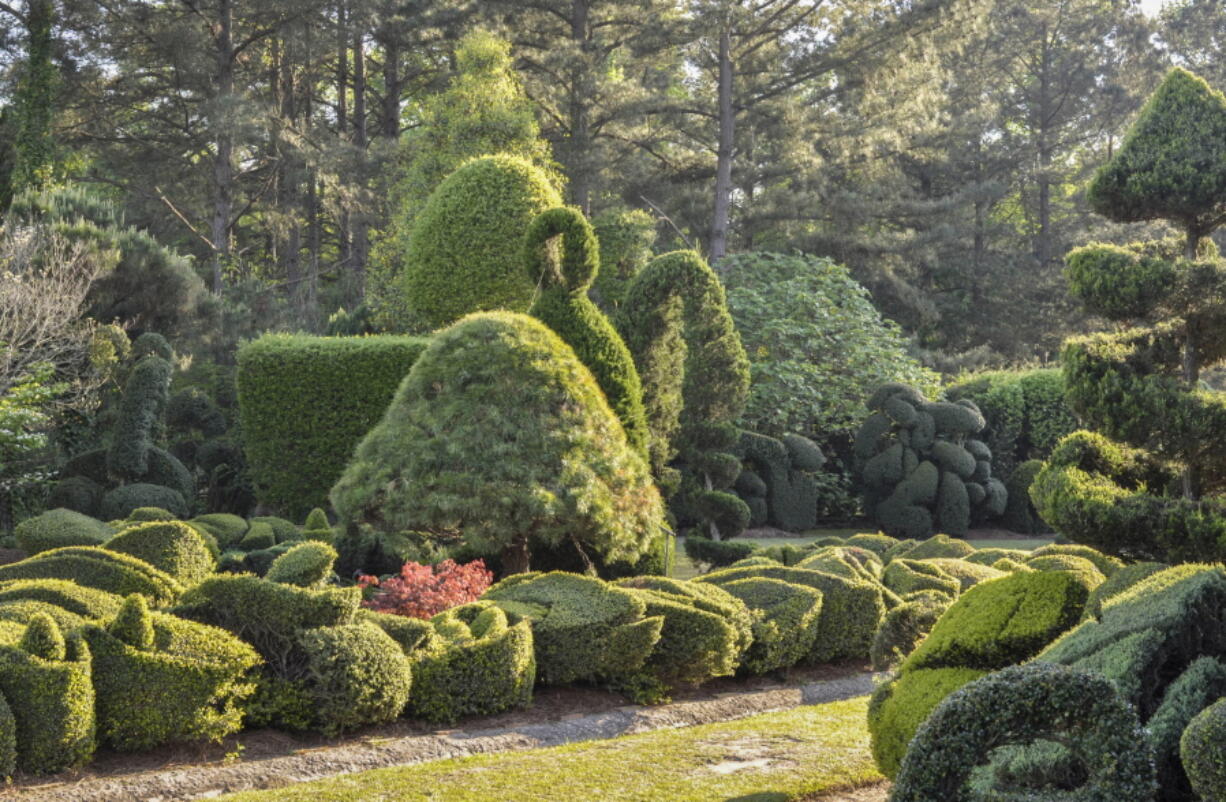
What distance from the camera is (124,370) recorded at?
16125 millimetres

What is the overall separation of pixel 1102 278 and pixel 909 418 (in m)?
11.6

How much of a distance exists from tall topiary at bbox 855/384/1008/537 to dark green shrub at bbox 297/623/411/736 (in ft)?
42.2

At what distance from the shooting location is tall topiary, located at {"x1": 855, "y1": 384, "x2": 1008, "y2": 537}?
18000mm

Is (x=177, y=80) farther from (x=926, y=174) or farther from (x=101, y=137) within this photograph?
(x=926, y=174)

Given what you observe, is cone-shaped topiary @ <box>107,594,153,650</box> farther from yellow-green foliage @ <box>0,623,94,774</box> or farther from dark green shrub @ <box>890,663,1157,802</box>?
dark green shrub @ <box>890,663,1157,802</box>

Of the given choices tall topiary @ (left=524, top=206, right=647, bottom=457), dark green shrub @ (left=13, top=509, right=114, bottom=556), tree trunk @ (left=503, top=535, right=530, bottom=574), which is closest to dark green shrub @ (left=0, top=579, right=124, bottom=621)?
dark green shrub @ (left=13, top=509, right=114, bottom=556)

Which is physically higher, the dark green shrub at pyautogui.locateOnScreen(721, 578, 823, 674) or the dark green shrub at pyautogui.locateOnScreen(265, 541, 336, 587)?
the dark green shrub at pyautogui.locateOnScreen(265, 541, 336, 587)

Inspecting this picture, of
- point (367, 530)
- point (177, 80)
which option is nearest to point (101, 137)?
point (177, 80)

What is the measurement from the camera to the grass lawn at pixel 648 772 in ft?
17.8

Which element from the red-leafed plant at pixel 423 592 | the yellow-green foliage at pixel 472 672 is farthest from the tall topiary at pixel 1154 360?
the red-leafed plant at pixel 423 592

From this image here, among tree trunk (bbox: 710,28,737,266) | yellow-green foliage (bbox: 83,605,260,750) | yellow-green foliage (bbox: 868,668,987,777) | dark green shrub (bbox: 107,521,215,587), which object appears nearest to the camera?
yellow-green foliage (bbox: 868,668,987,777)

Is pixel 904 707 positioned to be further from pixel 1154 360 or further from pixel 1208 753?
pixel 1154 360

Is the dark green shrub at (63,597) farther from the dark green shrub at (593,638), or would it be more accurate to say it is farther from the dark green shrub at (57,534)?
the dark green shrub at (57,534)

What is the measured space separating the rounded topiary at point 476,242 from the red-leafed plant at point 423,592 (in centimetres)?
546
